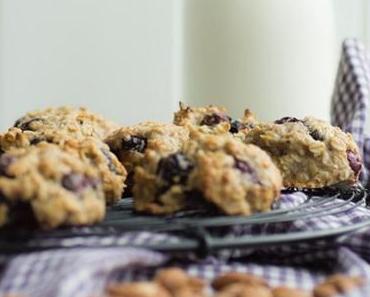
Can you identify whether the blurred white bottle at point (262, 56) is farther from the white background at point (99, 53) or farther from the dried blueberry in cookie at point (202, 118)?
the dried blueberry in cookie at point (202, 118)

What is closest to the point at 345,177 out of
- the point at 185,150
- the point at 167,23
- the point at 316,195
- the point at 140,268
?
the point at 316,195

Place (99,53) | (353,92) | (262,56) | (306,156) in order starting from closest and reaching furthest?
(306,156) → (353,92) → (262,56) → (99,53)

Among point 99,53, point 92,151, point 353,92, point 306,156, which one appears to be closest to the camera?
point 92,151

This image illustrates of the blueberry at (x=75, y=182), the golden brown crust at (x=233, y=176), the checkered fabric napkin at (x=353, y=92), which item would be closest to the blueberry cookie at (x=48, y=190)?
the blueberry at (x=75, y=182)

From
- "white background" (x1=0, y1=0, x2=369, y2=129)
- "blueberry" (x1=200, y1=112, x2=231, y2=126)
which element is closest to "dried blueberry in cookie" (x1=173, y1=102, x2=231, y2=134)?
"blueberry" (x1=200, y1=112, x2=231, y2=126)

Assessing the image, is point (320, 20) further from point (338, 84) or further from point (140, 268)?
point (140, 268)

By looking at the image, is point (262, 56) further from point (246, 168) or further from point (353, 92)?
point (246, 168)

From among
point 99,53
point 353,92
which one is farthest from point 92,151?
point 99,53
